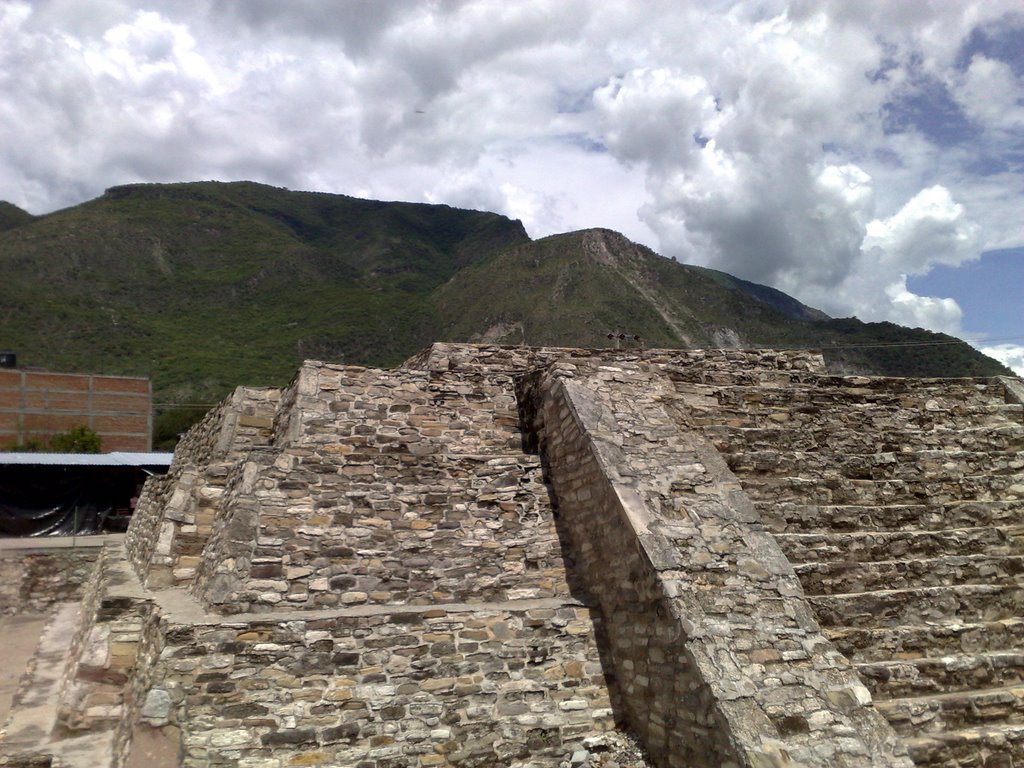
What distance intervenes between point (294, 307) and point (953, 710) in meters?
52.2

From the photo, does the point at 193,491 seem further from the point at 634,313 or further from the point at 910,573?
the point at 634,313

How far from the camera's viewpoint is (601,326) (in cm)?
3859

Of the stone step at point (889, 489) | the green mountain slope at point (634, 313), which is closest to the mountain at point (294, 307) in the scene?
the green mountain slope at point (634, 313)

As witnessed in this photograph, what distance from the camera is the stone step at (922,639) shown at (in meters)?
5.61

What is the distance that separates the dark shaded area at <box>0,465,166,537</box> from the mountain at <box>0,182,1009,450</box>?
1859cm

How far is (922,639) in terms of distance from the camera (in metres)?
5.73

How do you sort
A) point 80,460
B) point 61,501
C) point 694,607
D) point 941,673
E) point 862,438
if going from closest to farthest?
point 694,607 < point 941,673 < point 862,438 < point 61,501 < point 80,460

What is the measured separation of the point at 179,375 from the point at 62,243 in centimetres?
2013

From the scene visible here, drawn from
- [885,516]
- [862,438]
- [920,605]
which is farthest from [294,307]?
[920,605]

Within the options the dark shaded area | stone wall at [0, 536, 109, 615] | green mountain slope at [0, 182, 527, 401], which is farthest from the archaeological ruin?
green mountain slope at [0, 182, 527, 401]

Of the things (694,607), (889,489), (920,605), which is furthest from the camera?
(889,489)

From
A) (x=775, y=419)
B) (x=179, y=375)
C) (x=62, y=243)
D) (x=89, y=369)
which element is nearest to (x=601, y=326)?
(x=179, y=375)

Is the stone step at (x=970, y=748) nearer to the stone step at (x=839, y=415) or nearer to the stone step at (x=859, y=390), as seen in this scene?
the stone step at (x=839, y=415)

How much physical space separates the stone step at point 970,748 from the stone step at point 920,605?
2.86ft
